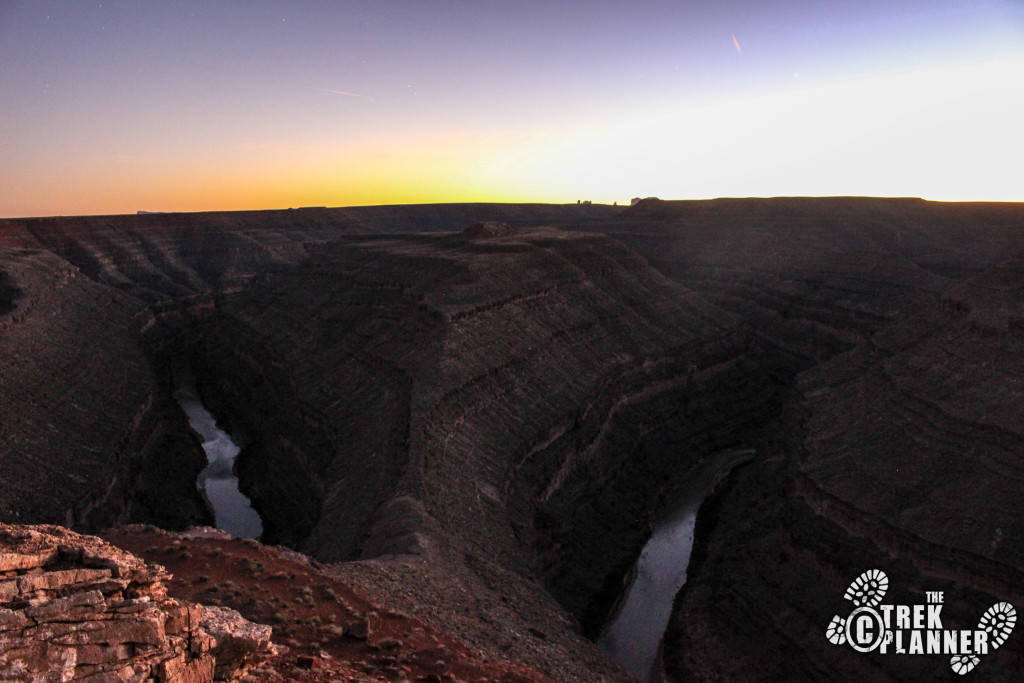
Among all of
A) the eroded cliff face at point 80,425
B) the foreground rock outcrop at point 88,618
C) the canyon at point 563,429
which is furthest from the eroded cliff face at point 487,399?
the foreground rock outcrop at point 88,618

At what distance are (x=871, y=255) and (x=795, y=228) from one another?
33169mm

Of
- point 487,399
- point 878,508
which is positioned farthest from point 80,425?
point 878,508

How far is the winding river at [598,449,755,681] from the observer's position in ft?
115

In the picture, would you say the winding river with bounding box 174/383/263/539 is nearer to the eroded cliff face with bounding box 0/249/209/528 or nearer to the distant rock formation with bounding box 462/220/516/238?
the eroded cliff face with bounding box 0/249/209/528

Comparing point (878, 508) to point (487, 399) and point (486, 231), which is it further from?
point (486, 231)

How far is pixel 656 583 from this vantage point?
4194 cm

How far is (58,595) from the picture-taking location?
10508 mm

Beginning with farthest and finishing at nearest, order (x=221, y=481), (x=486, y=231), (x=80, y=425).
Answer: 1. (x=486, y=231)
2. (x=221, y=481)
3. (x=80, y=425)

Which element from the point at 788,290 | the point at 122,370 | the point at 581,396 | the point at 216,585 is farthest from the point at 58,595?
the point at 788,290

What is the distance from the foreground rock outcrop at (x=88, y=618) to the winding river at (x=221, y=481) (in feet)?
96.0

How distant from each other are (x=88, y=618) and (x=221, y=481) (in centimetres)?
4807

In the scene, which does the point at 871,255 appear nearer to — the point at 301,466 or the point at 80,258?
the point at 301,466

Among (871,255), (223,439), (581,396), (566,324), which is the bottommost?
(223,439)

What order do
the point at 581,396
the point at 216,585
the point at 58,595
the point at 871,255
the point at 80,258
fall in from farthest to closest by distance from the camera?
the point at 80,258 < the point at 871,255 < the point at 581,396 < the point at 216,585 < the point at 58,595
